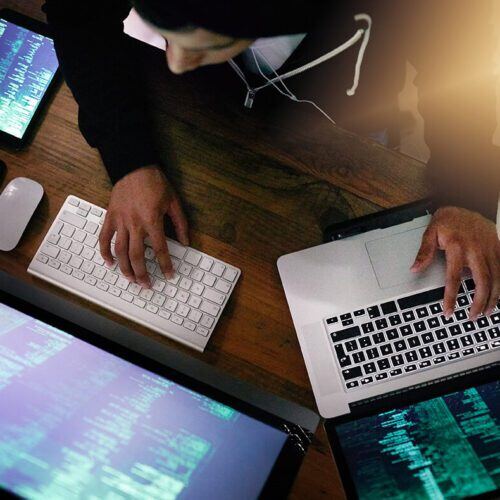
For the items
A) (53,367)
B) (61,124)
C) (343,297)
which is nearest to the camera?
(53,367)

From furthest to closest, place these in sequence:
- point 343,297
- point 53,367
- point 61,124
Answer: point 61,124 → point 343,297 → point 53,367

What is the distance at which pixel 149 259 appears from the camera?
92 cm

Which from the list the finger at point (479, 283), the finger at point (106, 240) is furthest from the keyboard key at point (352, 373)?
the finger at point (106, 240)

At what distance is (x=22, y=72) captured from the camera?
97 cm

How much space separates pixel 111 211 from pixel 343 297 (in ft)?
1.45

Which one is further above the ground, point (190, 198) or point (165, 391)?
point (190, 198)

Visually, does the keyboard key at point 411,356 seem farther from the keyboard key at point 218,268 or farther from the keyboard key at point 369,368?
the keyboard key at point 218,268

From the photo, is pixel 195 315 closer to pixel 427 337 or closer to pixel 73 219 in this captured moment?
pixel 73 219

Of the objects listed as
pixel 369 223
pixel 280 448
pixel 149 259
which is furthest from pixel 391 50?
pixel 280 448

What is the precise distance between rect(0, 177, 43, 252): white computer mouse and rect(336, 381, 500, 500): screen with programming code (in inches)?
26.5

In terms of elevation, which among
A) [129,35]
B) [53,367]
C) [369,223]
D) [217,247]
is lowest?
[53,367]

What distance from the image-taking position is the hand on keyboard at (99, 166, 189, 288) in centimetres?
90

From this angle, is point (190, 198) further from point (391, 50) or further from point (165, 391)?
point (391, 50)

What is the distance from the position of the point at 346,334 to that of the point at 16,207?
2.10 feet
